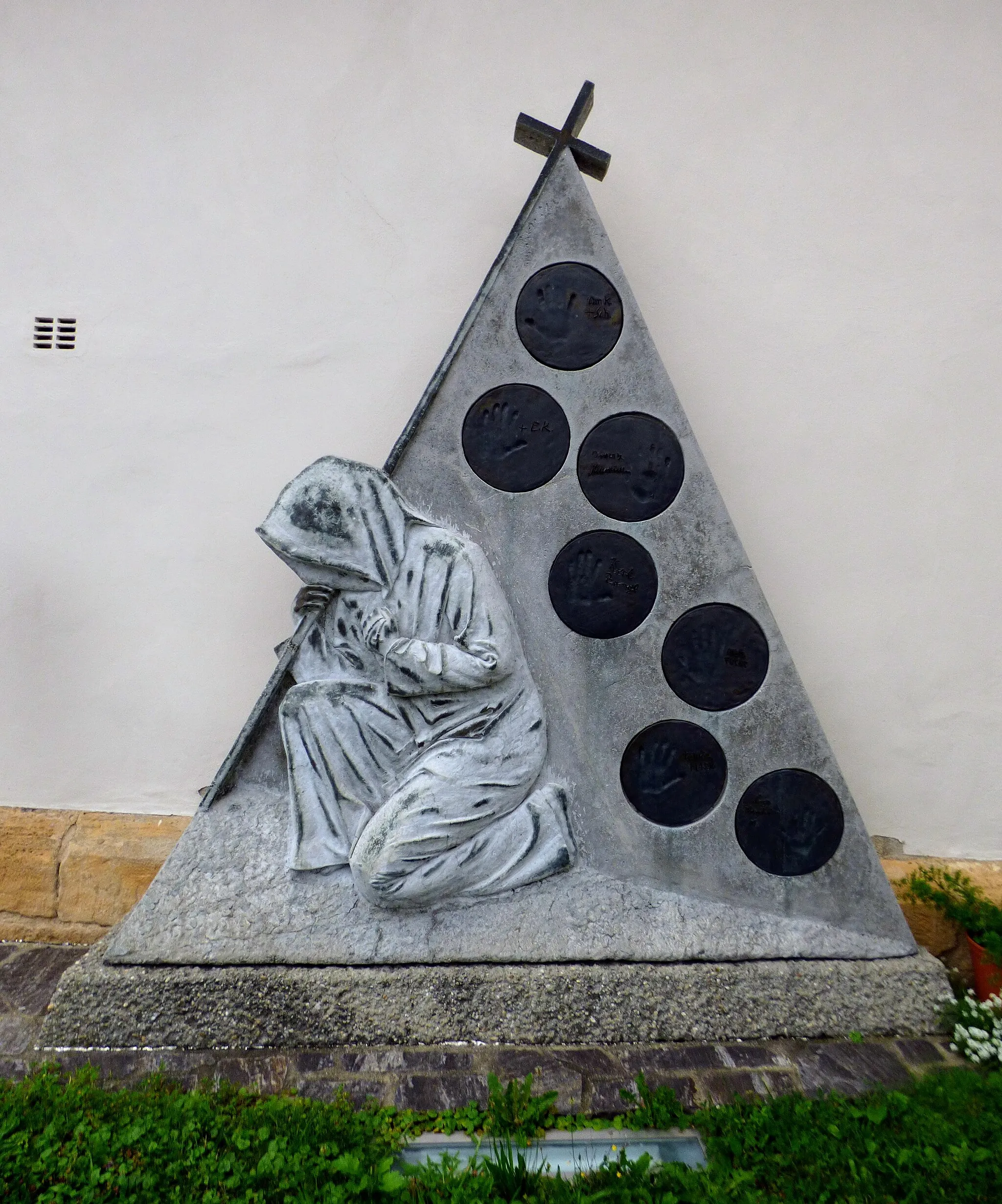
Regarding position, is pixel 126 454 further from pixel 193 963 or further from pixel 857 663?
pixel 857 663

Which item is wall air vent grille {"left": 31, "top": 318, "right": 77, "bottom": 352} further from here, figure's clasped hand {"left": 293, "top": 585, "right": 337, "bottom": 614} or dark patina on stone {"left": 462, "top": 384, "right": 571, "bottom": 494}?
dark patina on stone {"left": 462, "top": 384, "right": 571, "bottom": 494}

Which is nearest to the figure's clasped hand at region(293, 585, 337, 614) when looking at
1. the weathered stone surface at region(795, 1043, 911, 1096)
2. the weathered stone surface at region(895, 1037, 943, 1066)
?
the weathered stone surface at region(795, 1043, 911, 1096)

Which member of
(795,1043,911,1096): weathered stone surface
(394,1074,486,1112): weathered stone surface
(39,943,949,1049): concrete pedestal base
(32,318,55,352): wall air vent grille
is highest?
(32,318,55,352): wall air vent grille

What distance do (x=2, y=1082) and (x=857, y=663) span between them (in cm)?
316

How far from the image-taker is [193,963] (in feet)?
8.55

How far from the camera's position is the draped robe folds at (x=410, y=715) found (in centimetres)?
271

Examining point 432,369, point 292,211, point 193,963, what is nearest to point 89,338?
point 292,211

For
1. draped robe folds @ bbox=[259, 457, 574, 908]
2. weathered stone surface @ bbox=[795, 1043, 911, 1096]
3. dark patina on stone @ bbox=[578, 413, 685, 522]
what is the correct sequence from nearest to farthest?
weathered stone surface @ bbox=[795, 1043, 911, 1096], draped robe folds @ bbox=[259, 457, 574, 908], dark patina on stone @ bbox=[578, 413, 685, 522]

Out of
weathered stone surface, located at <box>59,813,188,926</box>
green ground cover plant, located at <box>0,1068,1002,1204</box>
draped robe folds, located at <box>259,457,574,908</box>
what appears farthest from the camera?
weathered stone surface, located at <box>59,813,188,926</box>

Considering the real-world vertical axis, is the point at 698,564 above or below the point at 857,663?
above

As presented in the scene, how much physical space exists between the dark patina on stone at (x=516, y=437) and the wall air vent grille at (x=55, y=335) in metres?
1.89

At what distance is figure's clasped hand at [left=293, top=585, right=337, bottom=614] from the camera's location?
114 inches

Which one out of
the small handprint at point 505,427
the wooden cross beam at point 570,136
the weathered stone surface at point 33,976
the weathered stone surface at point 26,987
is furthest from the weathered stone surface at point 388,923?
the wooden cross beam at point 570,136

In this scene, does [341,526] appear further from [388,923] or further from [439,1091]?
[439,1091]
